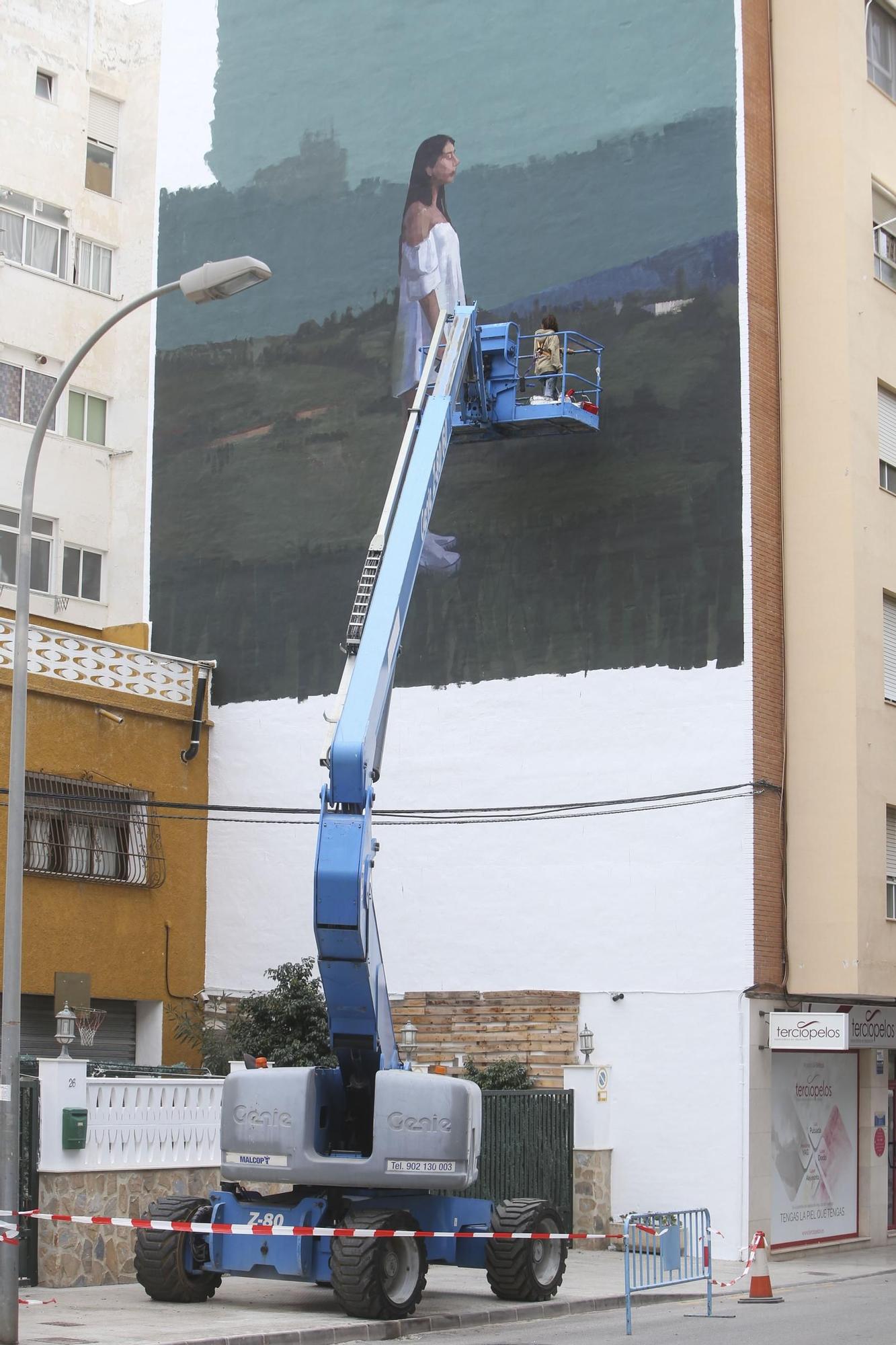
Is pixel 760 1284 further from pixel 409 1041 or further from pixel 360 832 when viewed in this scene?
pixel 409 1041

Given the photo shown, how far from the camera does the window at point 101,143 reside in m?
37.0

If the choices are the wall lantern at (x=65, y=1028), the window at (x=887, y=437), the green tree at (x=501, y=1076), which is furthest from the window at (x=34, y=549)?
the window at (x=887, y=437)

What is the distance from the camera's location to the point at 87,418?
118ft

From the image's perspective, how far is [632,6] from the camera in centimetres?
3102

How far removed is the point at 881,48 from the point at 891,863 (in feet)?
45.6

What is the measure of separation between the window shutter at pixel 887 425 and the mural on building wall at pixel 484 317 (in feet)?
8.67

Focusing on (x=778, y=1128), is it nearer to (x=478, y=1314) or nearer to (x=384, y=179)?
(x=478, y=1314)

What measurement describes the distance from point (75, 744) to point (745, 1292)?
44.6 ft

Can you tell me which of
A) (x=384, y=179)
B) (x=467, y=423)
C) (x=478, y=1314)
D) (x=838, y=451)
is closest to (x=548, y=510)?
(x=467, y=423)

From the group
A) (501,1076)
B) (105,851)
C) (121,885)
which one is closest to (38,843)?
(105,851)

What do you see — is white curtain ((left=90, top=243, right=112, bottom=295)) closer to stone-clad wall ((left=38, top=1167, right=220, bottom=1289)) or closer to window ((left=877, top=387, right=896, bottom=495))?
window ((left=877, top=387, right=896, bottom=495))

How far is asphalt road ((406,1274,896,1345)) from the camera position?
16.8m

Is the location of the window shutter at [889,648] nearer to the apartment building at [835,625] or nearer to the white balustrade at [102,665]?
the apartment building at [835,625]

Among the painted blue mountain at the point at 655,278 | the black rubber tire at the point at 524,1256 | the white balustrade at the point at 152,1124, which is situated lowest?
the black rubber tire at the point at 524,1256
